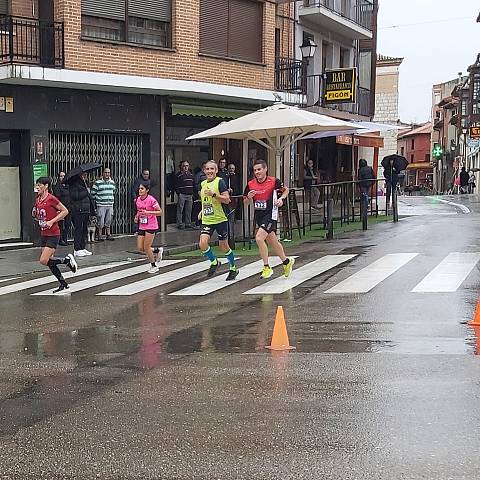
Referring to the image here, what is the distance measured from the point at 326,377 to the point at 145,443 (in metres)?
1.93

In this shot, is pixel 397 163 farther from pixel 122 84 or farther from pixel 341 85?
pixel 122 84

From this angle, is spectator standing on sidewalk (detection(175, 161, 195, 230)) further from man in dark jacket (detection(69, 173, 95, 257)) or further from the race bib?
the race bib

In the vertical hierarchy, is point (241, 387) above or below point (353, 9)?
below

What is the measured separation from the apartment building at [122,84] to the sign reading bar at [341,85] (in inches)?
125

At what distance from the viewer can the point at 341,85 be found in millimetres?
25219

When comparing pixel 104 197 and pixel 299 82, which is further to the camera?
pixel 299 82

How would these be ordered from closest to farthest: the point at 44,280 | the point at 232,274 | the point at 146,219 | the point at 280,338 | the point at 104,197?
the point at 280,338 < the point at 232,274 < the point at 44,280 < the point at 146,219 < the point at 104,197

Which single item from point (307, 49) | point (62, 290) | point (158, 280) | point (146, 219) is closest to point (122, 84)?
point (146, 219)

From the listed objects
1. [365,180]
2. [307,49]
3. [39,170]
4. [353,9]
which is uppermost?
[353,9]

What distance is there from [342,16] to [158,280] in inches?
761

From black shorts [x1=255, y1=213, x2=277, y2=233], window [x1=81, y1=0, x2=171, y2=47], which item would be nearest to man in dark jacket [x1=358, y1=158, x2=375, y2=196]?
window [x1=81, y1=0, x2=171, y2=47]

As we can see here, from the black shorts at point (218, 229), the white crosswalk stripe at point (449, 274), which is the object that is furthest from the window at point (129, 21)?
the white crosswalk stripe at point (449, 274)

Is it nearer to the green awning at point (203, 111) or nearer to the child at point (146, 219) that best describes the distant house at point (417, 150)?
the green awning at point (203, 111)

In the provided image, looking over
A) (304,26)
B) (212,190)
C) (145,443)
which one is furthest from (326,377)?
(304,26)
